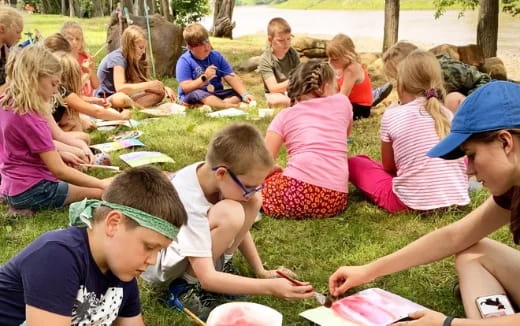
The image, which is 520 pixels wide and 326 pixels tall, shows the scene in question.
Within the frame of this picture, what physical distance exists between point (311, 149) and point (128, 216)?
191 centimetres

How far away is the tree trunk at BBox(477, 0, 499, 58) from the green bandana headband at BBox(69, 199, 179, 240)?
812cm

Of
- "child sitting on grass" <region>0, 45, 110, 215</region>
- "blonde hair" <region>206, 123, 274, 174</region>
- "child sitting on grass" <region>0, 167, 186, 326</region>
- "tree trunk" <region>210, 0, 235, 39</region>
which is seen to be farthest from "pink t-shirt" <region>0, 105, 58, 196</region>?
"tree trunk" <region>210, 0, 235, 39</region>

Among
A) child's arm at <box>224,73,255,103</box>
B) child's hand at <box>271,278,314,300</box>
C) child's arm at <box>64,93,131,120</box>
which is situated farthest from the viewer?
child's arm at <box>224,73,255,103</box>

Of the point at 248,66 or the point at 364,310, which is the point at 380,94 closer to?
the point at 248,66

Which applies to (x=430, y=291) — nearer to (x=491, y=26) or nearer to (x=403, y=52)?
(x=403, y=52)

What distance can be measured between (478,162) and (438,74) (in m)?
1.70

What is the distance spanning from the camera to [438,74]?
132 inches

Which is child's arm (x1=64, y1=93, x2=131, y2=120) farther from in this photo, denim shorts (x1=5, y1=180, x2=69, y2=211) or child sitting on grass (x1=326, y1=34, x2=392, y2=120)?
child sitting on grass (x1=326, y1=34, x2=392, y2=120)

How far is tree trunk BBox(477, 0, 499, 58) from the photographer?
28.6ft

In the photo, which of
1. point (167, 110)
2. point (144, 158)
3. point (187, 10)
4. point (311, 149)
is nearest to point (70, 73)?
point (144, 158)

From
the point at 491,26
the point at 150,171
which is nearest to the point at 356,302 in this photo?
the point at 150,171

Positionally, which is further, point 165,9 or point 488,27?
point 165,9

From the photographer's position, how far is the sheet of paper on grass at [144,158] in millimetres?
4199

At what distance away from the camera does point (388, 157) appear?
355 cm
